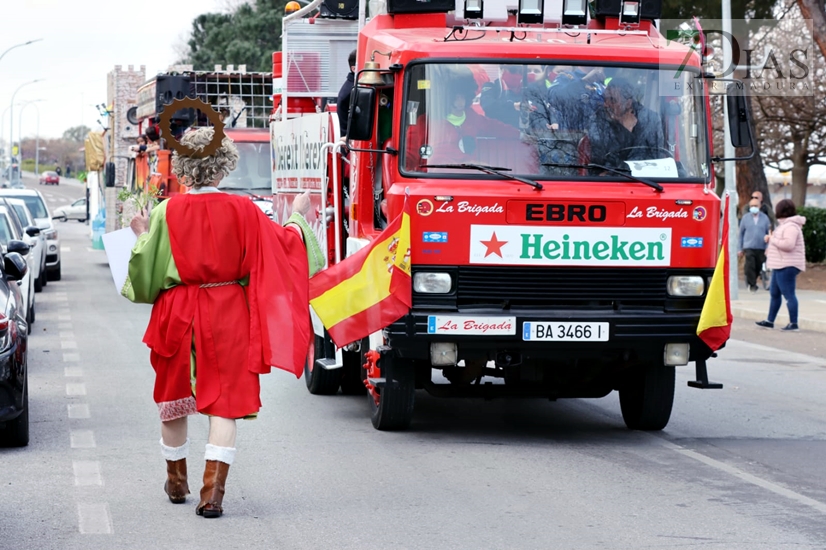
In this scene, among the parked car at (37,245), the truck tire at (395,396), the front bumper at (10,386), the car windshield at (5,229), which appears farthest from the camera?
the parked car at (37,245)

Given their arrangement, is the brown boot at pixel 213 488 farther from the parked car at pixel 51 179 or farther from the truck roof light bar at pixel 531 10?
the parked car at pixel 51 179

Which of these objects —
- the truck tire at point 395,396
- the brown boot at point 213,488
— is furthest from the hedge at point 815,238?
the brown boot at point 213,488

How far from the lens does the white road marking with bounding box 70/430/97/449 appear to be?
8734 mm

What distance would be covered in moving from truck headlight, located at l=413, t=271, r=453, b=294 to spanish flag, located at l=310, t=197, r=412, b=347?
8cm

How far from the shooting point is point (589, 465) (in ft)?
27.3

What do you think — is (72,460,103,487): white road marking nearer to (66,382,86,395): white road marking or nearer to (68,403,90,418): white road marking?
(68,403,90,418): white road marking

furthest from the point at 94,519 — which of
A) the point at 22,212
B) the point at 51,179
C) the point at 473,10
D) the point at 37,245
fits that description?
the point at 51,179

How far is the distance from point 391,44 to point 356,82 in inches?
15.7

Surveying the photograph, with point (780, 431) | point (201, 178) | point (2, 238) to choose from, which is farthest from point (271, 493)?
point (2, 238)

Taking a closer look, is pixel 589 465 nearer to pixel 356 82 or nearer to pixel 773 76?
pixel 356 82

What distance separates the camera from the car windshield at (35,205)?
2600 centimetres

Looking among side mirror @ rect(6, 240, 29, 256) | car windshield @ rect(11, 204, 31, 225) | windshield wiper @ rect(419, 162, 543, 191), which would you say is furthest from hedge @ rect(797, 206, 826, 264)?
windshield wiper @ rect(419, 162, 543, 191)

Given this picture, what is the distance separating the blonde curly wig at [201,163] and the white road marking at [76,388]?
4929 millimetres

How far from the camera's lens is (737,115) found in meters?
9.01
